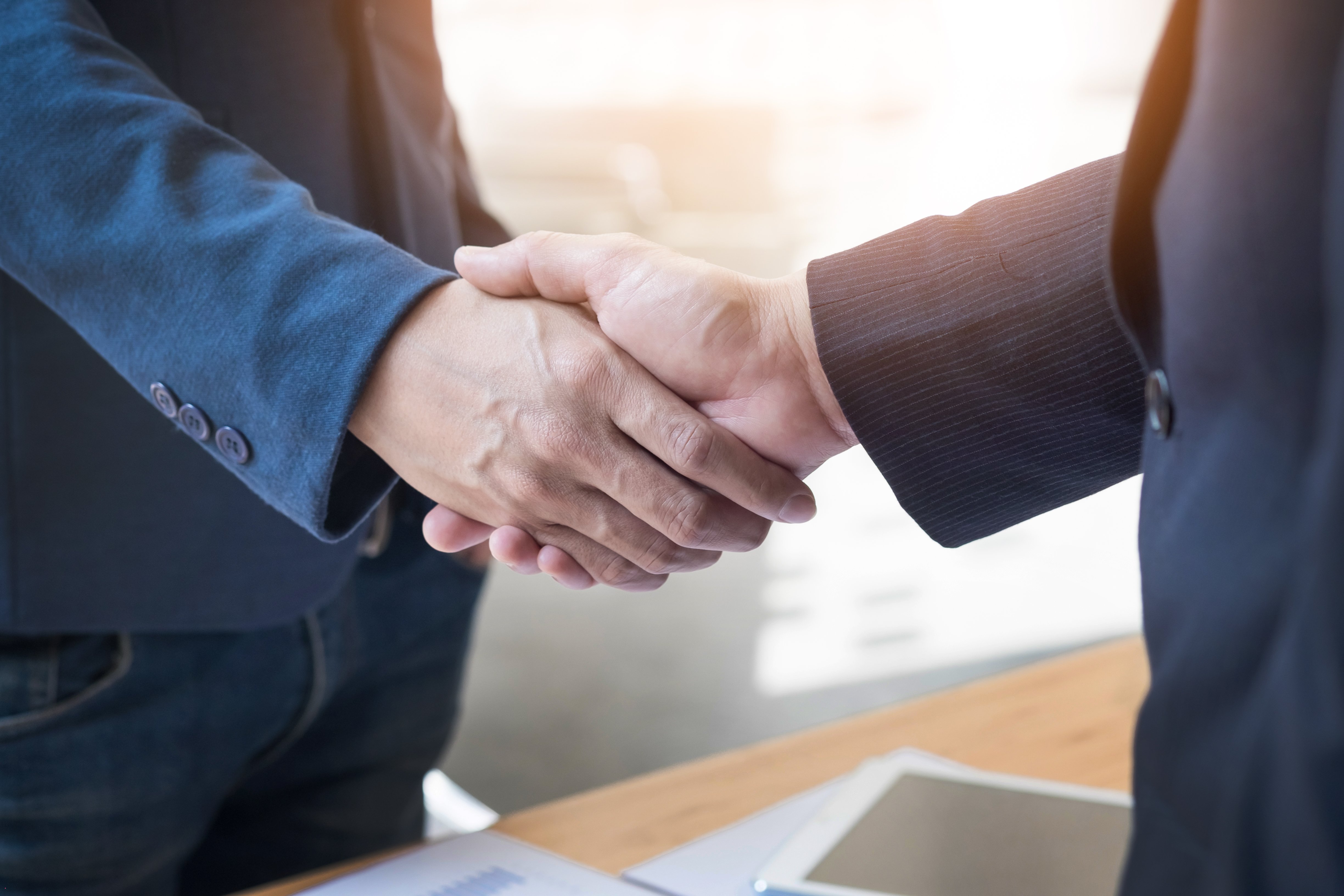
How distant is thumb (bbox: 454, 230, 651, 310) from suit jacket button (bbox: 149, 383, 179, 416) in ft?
0.58

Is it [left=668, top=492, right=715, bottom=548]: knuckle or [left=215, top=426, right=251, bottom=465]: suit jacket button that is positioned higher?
[left=215, top=426, right=251, bottom=465]: suit jacket button

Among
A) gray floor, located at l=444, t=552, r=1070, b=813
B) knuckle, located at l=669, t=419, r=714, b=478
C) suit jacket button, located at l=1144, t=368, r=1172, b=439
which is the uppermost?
suit jacket button, located at l=1144, t=368, r=1172, b=439

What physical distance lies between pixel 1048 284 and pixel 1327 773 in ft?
1.21

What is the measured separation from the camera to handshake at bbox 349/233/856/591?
0.59 meters

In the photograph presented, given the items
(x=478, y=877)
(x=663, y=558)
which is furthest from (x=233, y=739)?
(x=663, y=558)

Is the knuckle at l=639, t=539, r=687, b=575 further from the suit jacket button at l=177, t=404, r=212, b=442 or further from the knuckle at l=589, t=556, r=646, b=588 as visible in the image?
the suit jacket button at l=177, t=404, r=212, b=442

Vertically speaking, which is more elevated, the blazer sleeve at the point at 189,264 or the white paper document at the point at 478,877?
the blazer sleeve at the point at 189,264

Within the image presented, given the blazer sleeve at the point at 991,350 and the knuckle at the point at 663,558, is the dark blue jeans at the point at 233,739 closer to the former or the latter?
the knuckle at the point at 663,558

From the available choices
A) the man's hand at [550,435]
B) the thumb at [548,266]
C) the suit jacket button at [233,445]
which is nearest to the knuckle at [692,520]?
the man's hand at [550,435]

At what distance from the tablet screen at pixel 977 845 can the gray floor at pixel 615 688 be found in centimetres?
143

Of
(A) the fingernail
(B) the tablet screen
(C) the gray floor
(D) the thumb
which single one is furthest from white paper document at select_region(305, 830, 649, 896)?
(C) the gray floor

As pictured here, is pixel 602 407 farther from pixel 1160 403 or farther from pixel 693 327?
pixel 1160 403

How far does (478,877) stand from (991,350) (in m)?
0.42

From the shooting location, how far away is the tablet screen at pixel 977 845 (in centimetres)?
58
